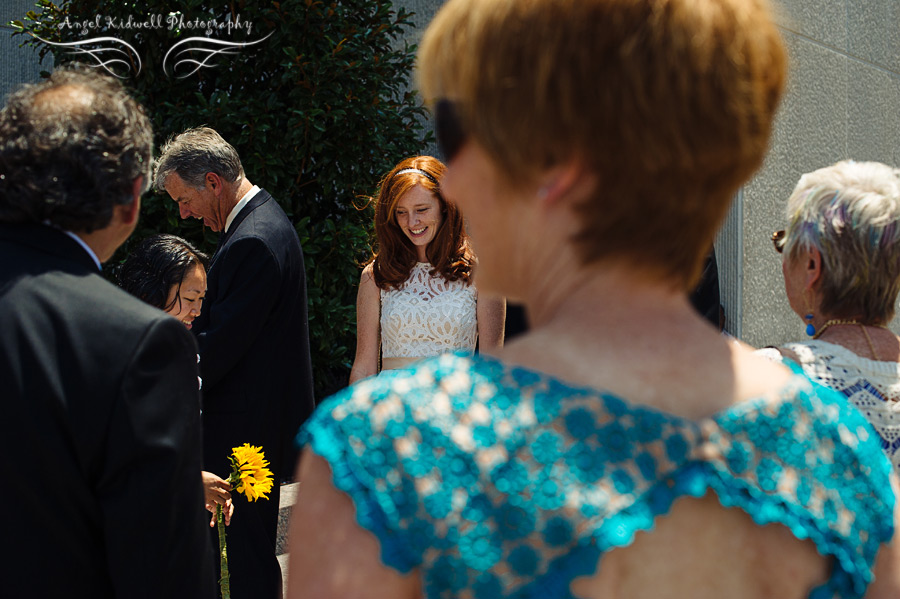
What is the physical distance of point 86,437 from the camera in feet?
5.00

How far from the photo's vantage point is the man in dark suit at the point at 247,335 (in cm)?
386

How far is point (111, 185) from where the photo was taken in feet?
5.52

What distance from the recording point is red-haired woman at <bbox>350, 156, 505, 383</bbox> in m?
3.97

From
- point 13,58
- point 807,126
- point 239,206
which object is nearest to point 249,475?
point 239,206

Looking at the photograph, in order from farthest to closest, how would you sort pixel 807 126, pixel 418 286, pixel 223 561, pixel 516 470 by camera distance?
1. pixel 807 126
2. pixel 418 286
3. pixel 223 561
4. pixel 516 470

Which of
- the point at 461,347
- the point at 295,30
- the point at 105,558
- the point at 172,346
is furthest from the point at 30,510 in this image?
the point at 295,30

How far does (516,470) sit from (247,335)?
126 inches

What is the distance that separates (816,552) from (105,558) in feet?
4.08

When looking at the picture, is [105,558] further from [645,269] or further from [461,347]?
[461,347]

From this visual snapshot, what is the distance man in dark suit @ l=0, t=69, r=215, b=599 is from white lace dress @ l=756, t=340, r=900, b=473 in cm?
134

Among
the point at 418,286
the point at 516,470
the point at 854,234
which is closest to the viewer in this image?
the point at 516,470

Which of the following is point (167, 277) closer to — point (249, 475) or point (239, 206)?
point (239, 206)

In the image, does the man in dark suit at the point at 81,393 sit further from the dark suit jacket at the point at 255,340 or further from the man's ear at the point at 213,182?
the man's ear at the point at 213,182

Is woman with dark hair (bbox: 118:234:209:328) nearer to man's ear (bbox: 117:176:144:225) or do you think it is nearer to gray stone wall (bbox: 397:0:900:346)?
man's ear (bbox: 117:176:144:225)
